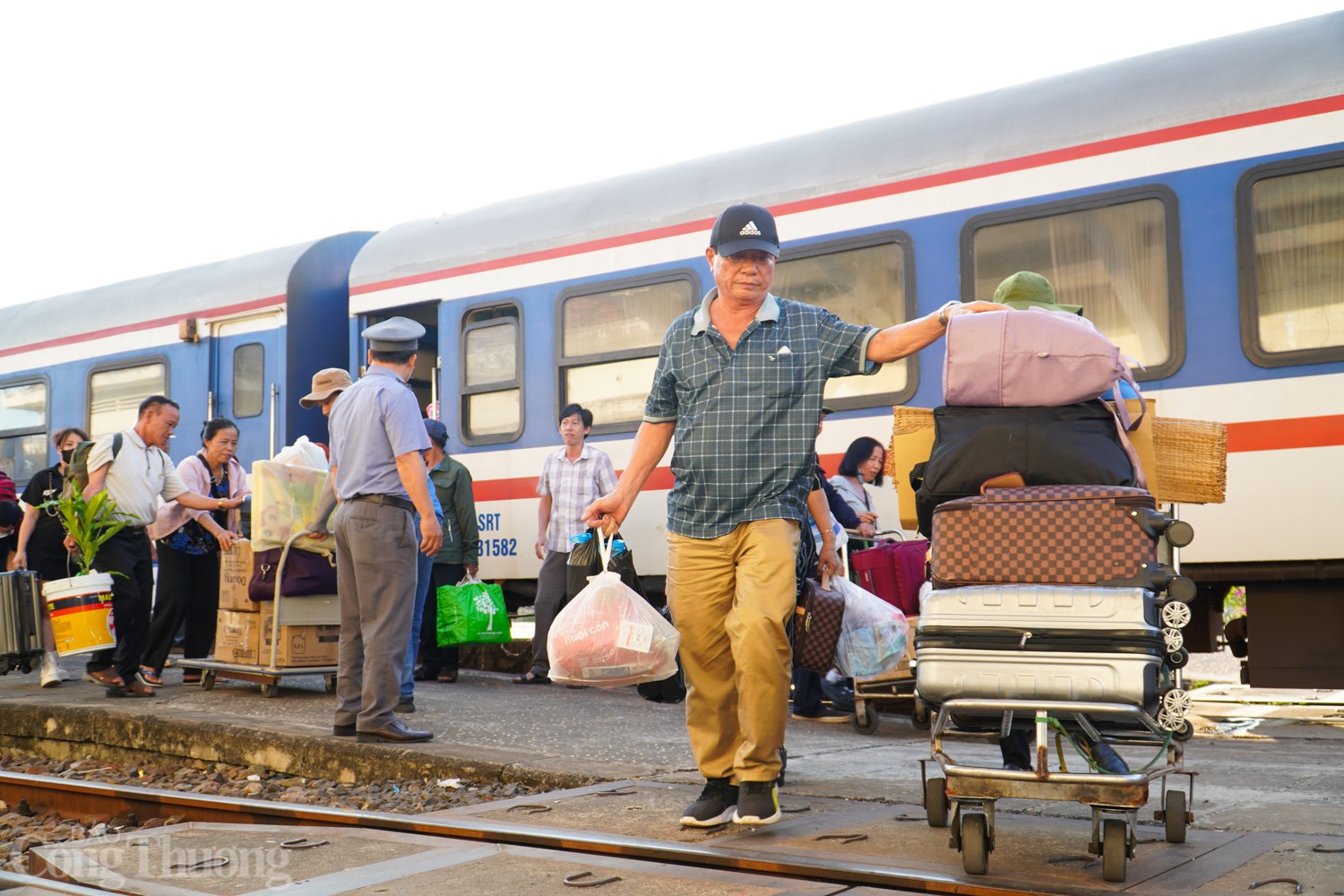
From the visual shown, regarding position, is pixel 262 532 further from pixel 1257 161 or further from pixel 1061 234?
pixel 1257 161

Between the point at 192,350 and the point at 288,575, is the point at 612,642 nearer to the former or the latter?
the point at 288,575

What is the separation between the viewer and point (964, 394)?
354 centimetres

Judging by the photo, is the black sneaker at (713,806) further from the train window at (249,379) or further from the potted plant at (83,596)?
the train window at (249,379)

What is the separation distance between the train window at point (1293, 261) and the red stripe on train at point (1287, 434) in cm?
30

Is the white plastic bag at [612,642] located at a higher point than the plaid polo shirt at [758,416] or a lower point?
lower

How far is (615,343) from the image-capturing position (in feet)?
29.2

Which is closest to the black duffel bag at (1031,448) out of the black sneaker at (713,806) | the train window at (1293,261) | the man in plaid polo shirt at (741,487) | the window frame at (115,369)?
the man in plaid polo shirt at (741,487)

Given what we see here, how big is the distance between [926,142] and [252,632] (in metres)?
4.95

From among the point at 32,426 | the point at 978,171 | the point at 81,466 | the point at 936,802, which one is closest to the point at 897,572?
the point at 978,171

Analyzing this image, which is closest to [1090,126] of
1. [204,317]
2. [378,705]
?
[378,705]

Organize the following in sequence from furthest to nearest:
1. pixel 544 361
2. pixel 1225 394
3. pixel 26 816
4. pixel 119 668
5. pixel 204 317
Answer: pixel 204 317 → pixel 544 361 → pixel 119 668 → pixel 1225 394 → pixel 26 816

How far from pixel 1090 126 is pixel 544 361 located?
157 inches

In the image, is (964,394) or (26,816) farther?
(26,816)

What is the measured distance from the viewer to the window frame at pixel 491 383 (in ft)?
31.0
